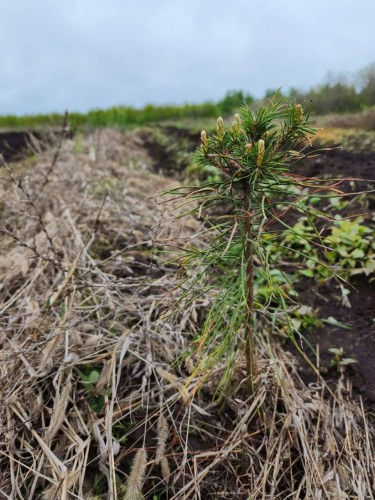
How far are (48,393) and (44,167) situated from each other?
2.99 m

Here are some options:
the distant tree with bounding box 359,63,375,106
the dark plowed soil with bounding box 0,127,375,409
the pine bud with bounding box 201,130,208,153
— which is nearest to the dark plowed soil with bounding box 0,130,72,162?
the pine bud with bounding box 201,130,208,153

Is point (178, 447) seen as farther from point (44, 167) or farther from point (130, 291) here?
point (44, 167)

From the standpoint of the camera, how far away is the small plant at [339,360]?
203cm

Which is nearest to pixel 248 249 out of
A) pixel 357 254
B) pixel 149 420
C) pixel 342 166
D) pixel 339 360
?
pixel 149 420

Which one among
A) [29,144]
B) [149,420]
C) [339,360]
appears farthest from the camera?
[29,144]

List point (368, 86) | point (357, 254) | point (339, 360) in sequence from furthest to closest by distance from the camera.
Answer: point (368, 86) < point (357, 254) < point (339, 360)

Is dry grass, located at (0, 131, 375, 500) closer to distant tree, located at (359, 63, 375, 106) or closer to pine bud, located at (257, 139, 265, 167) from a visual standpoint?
pine bud, located at (257, 139, 265, 167)

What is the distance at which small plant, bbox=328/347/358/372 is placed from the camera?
6.65 ft

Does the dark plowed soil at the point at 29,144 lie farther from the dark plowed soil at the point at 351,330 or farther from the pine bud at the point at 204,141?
the dark plowed soil at the point at 351,330

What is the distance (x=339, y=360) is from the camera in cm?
207

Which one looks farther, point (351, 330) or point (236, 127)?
point (351, 330)

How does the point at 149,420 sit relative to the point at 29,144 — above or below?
below

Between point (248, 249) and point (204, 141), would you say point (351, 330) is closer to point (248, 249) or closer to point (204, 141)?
point (248, 249)

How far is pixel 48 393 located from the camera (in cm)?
183
